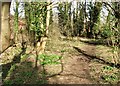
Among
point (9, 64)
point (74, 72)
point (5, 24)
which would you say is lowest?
point (74, 72)

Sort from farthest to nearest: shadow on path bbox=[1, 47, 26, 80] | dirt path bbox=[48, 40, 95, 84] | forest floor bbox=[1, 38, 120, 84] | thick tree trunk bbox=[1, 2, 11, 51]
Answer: shadow on path bbox=[1, 47, 26, 80] → forest floor bbox=[1, 38, 120, 84] → dirt path bbox=[48, 40, 95, 84] → thick tree trunk bbox=[1, 2, 11, 51]

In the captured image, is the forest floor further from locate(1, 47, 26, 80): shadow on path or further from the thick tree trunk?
the thick tree trunk

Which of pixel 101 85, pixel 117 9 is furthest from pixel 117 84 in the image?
pixel 117 9

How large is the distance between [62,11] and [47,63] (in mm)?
12437

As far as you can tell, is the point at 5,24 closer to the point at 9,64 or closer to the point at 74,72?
the point at 74,72

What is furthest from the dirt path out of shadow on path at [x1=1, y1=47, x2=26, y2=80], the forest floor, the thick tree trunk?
the thick tree trunk

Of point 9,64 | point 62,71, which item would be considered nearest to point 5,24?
point 62,71

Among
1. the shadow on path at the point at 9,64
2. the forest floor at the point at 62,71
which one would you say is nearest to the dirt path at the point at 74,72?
the forest floor at the point at 62,71

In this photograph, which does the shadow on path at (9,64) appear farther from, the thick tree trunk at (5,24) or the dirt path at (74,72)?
the thick tree trunk at (5,24)

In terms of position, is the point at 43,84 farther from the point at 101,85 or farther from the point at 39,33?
the point at 39,33

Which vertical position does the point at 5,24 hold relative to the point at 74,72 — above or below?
above

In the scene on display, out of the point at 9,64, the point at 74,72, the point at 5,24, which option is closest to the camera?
the point at 5,24

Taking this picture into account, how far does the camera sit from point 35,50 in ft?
39.8

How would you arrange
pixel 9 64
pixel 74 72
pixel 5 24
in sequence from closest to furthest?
pixel 5 24
pixel 74 72
pixel 9 64
